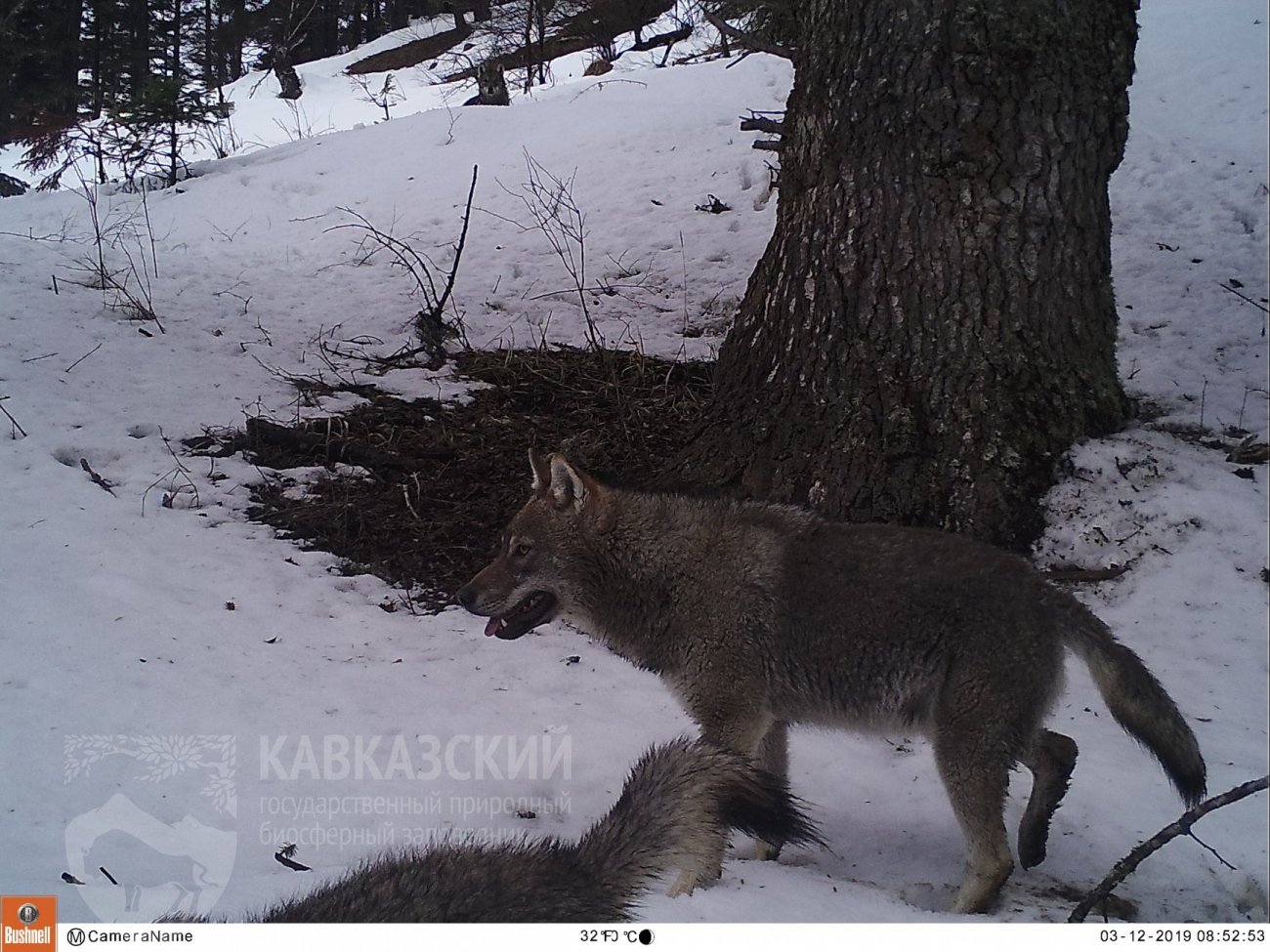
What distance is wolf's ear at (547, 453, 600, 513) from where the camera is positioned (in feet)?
13.7

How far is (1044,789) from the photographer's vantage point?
11.8 feet

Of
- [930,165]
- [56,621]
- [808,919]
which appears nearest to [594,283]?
[930,165]

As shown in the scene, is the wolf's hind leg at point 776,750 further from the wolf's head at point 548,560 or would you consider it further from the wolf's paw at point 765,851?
the wolf's head at point 548,560

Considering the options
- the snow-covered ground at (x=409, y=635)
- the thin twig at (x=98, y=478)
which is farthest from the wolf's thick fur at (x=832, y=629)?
the thin twig at (x=98, y=478)

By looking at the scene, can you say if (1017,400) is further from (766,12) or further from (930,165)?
(766,12)

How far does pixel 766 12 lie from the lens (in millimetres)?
10672

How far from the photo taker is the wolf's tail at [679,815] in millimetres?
2766

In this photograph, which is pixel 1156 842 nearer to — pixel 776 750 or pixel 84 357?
pixel 776 750

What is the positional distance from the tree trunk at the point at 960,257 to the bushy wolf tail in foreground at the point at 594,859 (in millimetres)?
2305

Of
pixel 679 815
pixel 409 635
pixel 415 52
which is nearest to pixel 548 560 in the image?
pixel 409 635

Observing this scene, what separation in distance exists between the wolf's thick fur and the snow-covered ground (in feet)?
1.37

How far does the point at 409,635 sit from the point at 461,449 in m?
1.95

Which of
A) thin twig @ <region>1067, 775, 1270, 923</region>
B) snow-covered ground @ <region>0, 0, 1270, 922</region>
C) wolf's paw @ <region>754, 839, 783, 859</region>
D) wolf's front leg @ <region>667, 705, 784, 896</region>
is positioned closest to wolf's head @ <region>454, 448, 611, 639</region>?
snow-covered ground @ <region>0, 0, 1270, 922</region>

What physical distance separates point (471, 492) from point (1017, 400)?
3.28m
